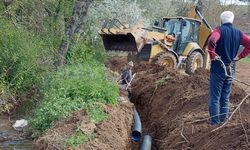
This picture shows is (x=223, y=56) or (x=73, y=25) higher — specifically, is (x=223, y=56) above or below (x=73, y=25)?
below

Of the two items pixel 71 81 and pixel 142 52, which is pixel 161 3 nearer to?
pixel 142 52

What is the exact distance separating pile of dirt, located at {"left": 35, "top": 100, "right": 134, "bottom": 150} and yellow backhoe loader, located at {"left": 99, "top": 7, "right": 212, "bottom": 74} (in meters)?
7.35

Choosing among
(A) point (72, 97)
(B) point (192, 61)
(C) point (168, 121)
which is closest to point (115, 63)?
(B) point (192, 61)

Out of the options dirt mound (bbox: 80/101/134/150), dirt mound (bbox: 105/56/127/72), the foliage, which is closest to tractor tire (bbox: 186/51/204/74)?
dirt mound (bbox: 105/56/127/72)

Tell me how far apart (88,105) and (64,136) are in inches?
76.6

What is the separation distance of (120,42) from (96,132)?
393 inches

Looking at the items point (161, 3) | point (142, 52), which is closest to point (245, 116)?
point (142, 52)

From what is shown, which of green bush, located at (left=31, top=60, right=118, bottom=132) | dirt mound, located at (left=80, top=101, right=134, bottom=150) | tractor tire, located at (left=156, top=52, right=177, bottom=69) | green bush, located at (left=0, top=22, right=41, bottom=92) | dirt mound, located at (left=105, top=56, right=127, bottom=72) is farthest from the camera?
dirt mound, located at (left=105, top=56, right=127, bottom=72)

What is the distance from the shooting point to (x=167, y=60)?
1939cm

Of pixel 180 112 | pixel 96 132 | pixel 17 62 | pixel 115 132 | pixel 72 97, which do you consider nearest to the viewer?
pixel 96 132

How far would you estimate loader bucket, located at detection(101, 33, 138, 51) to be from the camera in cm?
1816

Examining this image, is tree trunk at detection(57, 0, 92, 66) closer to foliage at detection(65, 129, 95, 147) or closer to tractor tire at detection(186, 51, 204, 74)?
tractor tire at detection(186, 51, 204, 74)

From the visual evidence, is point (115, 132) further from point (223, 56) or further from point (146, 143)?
point (223, 56)

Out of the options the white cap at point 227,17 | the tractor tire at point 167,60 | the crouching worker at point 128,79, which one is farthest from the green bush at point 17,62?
the white cap at point 227,17
